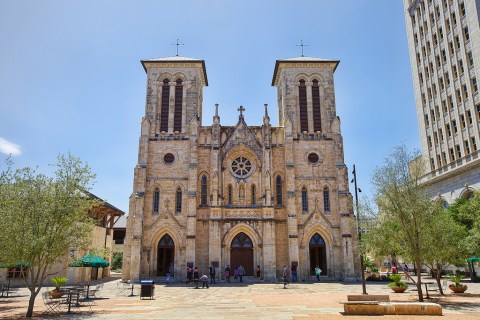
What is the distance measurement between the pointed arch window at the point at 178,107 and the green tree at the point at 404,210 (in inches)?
919

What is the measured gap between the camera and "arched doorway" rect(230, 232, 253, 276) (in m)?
35.8

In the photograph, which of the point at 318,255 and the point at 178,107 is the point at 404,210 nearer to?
the point at 318,255

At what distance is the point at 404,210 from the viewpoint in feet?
64.9

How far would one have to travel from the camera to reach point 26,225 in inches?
605

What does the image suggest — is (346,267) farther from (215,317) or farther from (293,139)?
(215,317)

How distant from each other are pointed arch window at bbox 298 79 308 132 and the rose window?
6868mm

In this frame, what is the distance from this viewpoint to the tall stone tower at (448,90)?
34938 millimetres

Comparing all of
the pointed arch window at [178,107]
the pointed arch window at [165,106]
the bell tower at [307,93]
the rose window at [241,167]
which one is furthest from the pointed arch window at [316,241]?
the pointed arch window at [165,106]

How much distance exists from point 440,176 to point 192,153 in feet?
82.4

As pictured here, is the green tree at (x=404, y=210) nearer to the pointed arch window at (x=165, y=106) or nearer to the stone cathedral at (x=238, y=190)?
the stone cathedral at (x=238, y=190)

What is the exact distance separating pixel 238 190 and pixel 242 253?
19.7 ft

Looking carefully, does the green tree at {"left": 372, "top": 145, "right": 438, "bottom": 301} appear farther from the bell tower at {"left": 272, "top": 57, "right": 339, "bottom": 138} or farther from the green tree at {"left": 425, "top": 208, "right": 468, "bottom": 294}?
the bell tower at {"left": 272, "top": 57, "right": 339, "bottom": 138}

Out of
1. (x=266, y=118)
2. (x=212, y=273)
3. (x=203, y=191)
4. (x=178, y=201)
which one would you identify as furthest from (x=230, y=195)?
(x=266, y=118)

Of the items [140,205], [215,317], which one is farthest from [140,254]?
[215,317]
